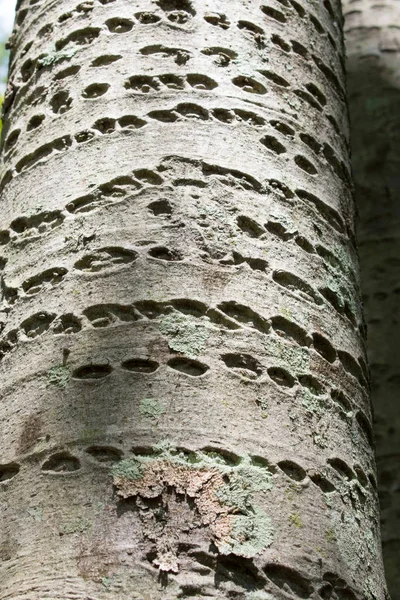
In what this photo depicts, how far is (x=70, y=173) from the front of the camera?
4.77 ft

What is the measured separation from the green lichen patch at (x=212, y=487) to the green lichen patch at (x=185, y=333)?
0.46 feet

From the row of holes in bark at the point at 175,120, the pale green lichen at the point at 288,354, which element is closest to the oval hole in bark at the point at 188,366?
the pale green lichen at the point at 288,354

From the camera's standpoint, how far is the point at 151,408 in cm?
117

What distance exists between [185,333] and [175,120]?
0.40m

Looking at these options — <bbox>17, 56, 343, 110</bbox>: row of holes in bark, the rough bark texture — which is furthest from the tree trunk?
<bbox>17, 56, 343, 110</bbox>: row of holes in bark

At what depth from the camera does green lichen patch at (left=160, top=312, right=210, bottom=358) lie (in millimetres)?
1222

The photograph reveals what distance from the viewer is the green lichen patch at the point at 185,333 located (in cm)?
122

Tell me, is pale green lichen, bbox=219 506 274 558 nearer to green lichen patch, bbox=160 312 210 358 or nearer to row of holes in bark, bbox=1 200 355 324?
green lichen patch, bbox=160 312 210 358

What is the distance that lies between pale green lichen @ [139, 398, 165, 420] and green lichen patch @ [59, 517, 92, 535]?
0.15 meters

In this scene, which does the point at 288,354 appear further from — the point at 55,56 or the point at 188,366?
the point at 55,56

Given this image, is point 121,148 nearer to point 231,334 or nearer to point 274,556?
point 231,334

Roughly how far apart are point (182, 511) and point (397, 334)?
6.73 feet

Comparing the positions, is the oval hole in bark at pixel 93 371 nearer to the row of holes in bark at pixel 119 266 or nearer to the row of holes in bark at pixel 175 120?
the row of holes in bark at pixel 119 266

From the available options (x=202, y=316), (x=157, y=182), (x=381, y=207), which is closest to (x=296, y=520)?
(x=202, y=316)
